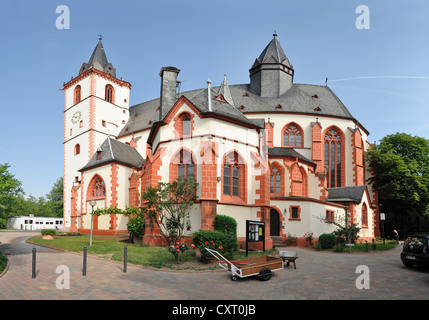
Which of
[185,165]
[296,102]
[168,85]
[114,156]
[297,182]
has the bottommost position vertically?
[297,182]

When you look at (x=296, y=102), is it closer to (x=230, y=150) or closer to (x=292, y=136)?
(x=292, y=136)

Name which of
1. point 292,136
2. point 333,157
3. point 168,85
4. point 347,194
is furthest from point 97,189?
point 333,157

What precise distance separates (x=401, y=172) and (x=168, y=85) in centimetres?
2808

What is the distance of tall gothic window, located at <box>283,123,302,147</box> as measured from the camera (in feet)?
129

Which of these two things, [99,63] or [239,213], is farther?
[99,63]

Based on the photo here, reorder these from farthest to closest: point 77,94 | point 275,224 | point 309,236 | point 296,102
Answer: point 77,94 < point 296,102 < point 275,224 < point 309,236

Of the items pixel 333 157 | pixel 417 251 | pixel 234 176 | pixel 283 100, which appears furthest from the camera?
pixel 283 100

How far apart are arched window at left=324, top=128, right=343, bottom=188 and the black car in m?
24.8

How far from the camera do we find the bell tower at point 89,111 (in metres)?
46.7

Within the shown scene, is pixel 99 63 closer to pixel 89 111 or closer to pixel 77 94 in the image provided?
pixel 77 94

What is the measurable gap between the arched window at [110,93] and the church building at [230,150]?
0.49 feet

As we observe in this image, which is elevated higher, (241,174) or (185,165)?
(185,165)

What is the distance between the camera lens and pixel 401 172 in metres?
37.9

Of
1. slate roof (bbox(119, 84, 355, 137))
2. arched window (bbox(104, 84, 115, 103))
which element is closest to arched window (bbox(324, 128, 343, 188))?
slate roof (bbox(119, 84, 355, 137))
